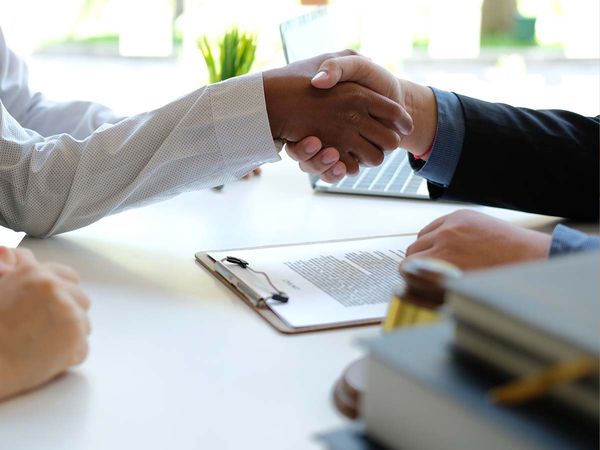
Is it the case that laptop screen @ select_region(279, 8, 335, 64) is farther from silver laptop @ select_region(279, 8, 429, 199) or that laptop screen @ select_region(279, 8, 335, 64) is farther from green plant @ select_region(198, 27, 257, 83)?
green plant @ select_region(198, 27, 257, 83)

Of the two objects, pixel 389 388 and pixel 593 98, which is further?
pixel 593 98

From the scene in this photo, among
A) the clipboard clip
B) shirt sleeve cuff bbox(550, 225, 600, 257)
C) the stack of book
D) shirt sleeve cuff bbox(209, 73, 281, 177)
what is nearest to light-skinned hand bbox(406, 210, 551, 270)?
shirt sleeve cuff bbox(550, 225, 600, 257)

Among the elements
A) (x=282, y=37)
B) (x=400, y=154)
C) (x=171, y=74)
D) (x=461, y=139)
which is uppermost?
(x=282, y=37)

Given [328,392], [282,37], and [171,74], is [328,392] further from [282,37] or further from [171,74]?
[171,74]

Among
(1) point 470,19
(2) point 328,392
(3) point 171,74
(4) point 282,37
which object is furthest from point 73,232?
(1) point 470,19

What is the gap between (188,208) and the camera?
4.61 feet

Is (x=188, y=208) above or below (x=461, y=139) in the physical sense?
below

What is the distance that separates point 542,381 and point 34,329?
463 mm

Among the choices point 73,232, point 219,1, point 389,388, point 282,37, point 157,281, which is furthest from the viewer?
point 219,1

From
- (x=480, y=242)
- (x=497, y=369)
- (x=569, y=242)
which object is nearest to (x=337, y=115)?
(x=480, y=242)

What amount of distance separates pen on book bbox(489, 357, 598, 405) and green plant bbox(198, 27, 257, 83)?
1.37m

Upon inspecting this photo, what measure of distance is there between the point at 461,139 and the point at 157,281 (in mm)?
535

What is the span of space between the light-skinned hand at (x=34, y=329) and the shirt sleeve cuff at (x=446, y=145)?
73 cm

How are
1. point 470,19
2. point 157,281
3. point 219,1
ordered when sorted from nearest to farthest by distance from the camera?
1. point 157,281
2. point 219,1
3. point 470,19
